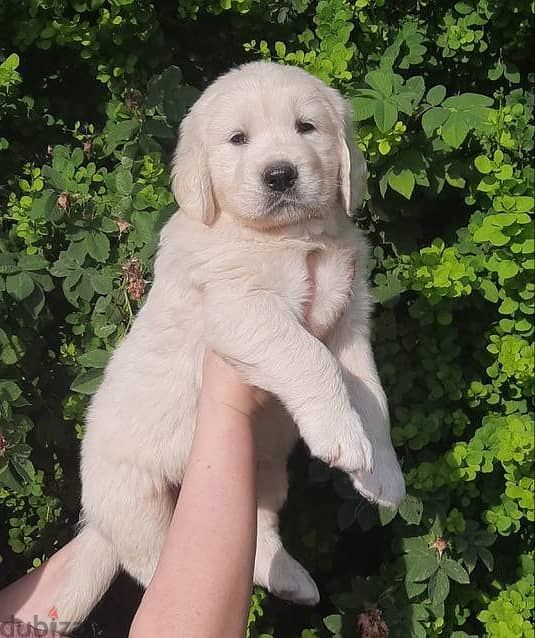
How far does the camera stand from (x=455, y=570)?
2.83 meters

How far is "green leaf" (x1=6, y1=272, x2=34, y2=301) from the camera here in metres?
2.58

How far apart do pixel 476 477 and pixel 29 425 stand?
174cm

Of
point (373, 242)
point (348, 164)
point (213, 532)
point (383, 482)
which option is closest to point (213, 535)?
point (213, 532)

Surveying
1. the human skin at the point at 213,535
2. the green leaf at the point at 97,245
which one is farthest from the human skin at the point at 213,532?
the green leaf at the point at 97,245

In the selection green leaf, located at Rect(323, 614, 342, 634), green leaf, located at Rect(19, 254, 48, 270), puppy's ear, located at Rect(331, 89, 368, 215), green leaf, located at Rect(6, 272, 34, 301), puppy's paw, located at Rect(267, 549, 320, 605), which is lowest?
green leaf, located at Rect(323, 614, 342, 634)

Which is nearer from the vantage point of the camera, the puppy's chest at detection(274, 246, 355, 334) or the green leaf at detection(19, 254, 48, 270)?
the puppy's chest at detection(274, 246, 355, 334)

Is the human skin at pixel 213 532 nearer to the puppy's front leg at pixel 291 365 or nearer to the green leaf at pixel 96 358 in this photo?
the puppy's front leg at pixel 291 365

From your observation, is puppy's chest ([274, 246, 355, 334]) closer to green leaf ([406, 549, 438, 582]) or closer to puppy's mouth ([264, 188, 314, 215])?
puppy's mouth ([264, 188, 314, 215])

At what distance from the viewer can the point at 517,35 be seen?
9.41 ft

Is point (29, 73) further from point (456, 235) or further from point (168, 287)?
point (456, 235)

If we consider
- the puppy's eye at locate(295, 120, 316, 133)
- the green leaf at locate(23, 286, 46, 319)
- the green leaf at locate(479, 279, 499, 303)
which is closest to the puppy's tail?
the green leaf at locate(23, 286, 46, 319)

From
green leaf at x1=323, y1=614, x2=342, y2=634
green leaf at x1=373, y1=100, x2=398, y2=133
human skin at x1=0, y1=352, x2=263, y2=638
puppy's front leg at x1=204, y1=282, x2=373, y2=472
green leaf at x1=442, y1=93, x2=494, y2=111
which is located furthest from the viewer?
green leaf at x1=323, y1=614, x2=342, y2=634

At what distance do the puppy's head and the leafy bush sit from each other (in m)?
0.18

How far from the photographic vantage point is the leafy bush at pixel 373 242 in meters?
2.60
